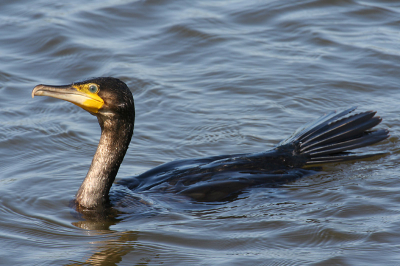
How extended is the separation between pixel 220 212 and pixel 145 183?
2.51 ft

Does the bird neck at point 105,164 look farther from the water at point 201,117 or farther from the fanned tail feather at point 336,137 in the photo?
the fanned tail feather at point 336,137

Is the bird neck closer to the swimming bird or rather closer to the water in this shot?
the swimming bird

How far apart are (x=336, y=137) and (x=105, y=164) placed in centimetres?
216

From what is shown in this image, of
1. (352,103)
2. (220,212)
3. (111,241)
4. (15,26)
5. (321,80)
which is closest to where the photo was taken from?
(111,241)

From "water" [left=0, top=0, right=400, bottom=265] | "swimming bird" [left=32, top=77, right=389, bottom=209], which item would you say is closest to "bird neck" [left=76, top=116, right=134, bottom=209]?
"swimming bird" [left=32, top=77, right=389, bottom=209]

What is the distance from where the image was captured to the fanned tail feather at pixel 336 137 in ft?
18.7

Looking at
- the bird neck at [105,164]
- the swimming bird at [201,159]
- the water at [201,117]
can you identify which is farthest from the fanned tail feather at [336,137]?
the bird neck at [105,164]

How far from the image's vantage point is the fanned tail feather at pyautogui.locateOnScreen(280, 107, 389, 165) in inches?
225

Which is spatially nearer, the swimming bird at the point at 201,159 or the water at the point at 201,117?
the water at the point at 201,117

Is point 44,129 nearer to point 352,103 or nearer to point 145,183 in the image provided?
point 145,183

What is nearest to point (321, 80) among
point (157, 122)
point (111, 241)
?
point (157, 122)

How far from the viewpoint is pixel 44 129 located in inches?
259

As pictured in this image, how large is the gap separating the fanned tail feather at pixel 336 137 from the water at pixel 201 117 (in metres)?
0.16

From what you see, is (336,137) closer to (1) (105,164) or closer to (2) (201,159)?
(2) (201,159)
